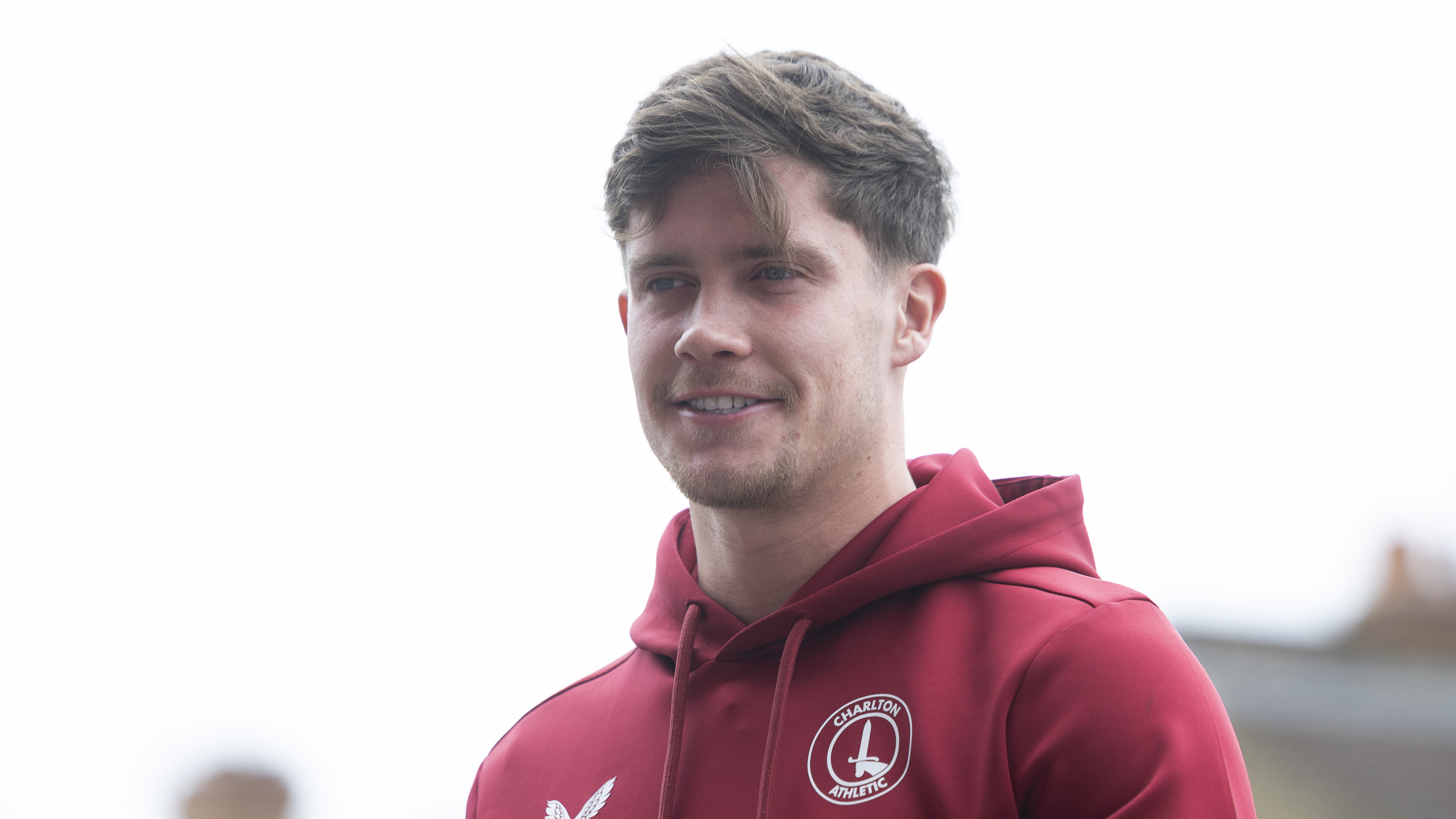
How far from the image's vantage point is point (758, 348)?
1389 mm

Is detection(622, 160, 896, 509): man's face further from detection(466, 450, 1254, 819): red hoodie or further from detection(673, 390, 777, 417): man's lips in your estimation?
detection(466, 450, 1254, 819): red hoodie

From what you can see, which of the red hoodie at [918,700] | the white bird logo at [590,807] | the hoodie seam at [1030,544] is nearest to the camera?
the red hoodie at [918,700]

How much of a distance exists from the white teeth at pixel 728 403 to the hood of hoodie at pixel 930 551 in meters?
0.24

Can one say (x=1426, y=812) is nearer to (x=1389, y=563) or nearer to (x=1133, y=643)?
(x=1389, y=563)

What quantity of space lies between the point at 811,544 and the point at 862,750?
0.34 meters

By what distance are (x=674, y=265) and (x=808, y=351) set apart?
0.23 meters

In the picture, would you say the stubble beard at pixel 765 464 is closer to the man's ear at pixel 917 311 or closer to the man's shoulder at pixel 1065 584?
the man's ear at pixel 917 311

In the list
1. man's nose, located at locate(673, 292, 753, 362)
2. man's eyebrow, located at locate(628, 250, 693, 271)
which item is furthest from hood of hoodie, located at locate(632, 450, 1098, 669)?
man's eyebrow, located at locate(628, 250, 693, 271)

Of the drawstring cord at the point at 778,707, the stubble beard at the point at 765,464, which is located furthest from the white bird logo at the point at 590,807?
the stubble beard at the point at 765,464

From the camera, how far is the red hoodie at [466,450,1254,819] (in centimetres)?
103

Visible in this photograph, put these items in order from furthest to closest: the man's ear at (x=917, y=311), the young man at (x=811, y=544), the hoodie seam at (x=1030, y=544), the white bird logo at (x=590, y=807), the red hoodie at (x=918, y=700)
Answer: the man's ear at (x=917, y=311) → the white bird logo at (x=590, y=807) → the hoodie seam at (x=1030, y=544) → the young man at (x=811, y=544) → the red hoodie at (x=918, y=700)

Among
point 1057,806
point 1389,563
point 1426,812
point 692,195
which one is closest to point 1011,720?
point 1057,806

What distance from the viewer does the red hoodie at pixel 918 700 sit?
103 centimetres

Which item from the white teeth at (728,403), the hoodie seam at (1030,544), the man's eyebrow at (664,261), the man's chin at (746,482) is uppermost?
the man's eyebrow at (664,261)
